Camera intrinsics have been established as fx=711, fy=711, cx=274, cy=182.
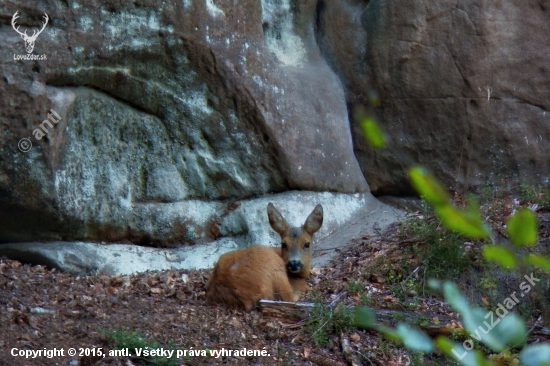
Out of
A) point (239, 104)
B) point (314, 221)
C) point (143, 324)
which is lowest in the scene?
point (143, 324)

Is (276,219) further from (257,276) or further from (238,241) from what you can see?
(257,276)

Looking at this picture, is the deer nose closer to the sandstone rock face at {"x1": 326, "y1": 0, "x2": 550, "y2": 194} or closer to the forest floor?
the forest floor

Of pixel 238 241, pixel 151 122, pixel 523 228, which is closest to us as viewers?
pixel 523 228

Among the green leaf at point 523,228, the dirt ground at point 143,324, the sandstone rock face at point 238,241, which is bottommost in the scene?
the dirt ground at point 143,324

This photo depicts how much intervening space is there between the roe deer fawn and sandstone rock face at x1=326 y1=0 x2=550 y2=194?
322 cm

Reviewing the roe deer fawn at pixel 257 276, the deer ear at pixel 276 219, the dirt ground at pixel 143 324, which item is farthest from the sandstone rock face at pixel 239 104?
the roe deer fawn at pixel 257 276

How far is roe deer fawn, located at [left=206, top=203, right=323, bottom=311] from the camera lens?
7207 millimetres

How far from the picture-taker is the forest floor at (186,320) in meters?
5.98

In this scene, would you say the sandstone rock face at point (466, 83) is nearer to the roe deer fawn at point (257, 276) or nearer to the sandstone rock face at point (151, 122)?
the sandstone rock face at point (151, 122)

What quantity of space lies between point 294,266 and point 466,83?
4.47 metres

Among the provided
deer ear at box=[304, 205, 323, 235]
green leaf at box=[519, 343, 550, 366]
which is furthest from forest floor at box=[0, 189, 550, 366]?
green leaf at box=[519, 343, 550, 366]

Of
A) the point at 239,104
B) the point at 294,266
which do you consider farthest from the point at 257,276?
the point at 239,104

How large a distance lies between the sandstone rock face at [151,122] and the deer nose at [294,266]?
205cm

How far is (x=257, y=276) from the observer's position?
24.0ft
